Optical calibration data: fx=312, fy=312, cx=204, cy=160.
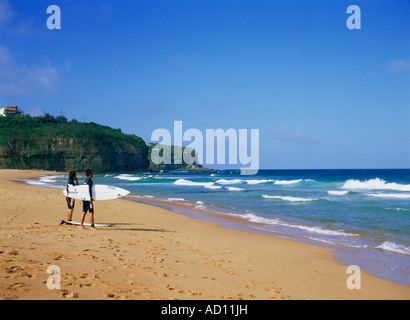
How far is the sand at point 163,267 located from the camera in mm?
4281

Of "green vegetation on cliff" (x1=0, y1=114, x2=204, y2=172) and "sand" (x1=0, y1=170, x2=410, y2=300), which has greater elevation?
"green vegetation on cliff" (x1=0, y1=114, x2=204, y2=172)

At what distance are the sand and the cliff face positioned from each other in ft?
262

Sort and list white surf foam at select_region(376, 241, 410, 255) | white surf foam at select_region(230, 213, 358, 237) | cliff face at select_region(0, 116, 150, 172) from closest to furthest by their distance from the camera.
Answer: white surf foam at select_region(376, 241, 410, 255) → white surf foam at select_region(230, 213, 358, 237) → cliff face at select_region(0, 116, 150, 172)

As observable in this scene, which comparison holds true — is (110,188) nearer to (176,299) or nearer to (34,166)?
(176,299)

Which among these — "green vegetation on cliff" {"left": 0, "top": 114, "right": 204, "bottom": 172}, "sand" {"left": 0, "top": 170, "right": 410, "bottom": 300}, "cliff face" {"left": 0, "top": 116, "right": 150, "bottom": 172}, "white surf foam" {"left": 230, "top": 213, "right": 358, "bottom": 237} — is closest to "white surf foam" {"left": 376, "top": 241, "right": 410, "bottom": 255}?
"white surf foam" {"left": 230, "top": 213, "right": 358, "bottom": 237}

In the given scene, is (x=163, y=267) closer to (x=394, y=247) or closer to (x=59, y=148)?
(x=394, y=247)

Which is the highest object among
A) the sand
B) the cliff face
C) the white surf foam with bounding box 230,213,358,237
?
the cliff face

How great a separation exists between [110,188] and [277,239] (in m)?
6.66

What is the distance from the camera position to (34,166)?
81.0 meters

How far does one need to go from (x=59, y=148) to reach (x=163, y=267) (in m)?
90.1

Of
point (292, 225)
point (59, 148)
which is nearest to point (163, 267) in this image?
point (292, 225)

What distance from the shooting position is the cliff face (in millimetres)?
78156

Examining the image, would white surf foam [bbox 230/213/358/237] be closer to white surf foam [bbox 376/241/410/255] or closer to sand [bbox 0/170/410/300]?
white surf foam [bbox 376/241/410/255]
